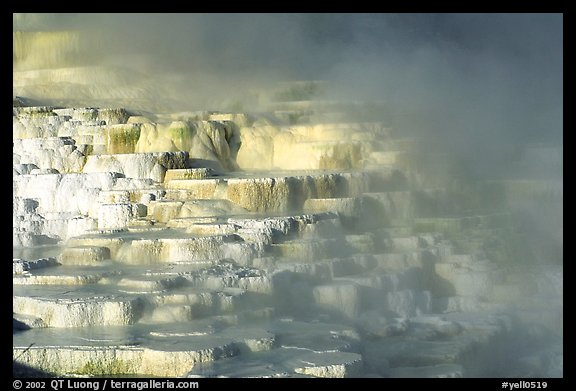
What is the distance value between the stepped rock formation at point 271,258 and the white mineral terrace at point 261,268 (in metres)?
0.02

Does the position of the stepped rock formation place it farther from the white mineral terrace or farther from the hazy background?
the hazy background

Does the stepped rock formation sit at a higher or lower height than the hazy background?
lower

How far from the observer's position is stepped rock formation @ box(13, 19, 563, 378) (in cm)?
774

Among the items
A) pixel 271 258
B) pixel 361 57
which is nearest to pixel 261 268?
pixel 271 258

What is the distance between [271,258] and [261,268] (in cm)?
22

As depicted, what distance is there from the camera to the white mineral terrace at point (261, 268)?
25.1ft

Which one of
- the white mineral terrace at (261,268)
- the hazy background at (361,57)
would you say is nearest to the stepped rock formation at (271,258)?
the white mineral terrace at (261,268)

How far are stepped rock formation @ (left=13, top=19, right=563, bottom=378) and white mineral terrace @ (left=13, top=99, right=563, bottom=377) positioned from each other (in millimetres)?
18

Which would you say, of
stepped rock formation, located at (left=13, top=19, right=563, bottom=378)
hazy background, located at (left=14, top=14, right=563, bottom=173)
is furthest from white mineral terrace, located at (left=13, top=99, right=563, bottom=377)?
hazy background, located at (left=14, top=14, right=563, bottom=173)

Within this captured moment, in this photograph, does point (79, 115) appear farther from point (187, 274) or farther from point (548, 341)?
point (548, 341)

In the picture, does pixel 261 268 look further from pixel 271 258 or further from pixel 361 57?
pixel 361 57

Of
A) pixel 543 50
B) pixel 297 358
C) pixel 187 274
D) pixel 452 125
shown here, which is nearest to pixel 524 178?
pixel 452 125

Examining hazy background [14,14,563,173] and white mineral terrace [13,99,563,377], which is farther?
hazy background [14,14,563,173]

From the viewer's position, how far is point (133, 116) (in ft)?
53.2
